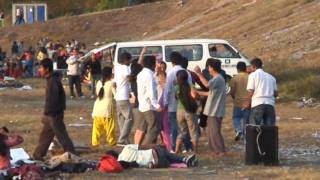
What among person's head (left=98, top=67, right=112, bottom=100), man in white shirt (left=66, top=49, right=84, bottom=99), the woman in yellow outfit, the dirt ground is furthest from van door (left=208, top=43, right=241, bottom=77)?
the woman in yellow outfit

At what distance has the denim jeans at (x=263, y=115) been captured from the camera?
57.0 ft

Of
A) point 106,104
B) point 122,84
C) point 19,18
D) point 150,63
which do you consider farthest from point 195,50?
point 19,18

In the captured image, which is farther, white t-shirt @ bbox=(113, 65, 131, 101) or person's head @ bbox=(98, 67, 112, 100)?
person's head @ bbox=(98, 67, 112, 100)

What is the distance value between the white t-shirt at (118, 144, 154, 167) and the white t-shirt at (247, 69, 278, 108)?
2.62 metres

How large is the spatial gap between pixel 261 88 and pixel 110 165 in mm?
3563

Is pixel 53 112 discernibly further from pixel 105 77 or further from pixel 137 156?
pixel 105 77

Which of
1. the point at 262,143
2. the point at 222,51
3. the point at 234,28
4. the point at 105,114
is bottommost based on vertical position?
the point at 262,143

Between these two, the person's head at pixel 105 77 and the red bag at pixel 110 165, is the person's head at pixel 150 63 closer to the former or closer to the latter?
the person's head at pixel 105 77

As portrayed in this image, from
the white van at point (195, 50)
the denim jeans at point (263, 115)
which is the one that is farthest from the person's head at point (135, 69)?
the white van at point (195, 50)

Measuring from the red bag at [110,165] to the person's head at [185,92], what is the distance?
221 cm

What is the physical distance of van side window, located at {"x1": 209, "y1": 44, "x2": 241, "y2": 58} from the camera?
111 feet

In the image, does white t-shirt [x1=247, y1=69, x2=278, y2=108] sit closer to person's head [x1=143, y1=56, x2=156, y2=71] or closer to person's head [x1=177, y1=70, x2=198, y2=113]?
person's head [x1=177, y1=70, x2=198, y2=113]

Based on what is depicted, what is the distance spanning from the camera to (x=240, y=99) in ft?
64.7

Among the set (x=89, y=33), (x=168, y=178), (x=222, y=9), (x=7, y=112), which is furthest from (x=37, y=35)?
(x=168, y=178)
